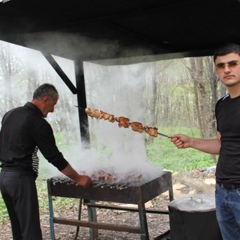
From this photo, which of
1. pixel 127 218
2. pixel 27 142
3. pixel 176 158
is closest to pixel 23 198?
pixel 27 142

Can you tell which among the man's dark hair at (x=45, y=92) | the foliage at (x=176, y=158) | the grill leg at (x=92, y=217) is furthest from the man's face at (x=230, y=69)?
the foliage at (x=176, y=158)

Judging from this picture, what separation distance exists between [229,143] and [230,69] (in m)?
0.56

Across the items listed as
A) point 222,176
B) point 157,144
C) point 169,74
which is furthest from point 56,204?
point 169,74

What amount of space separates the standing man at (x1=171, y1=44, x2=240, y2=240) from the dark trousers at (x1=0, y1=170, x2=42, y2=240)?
210 centimetres

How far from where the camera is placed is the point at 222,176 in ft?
8.28

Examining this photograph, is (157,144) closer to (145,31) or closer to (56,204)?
(56,204)

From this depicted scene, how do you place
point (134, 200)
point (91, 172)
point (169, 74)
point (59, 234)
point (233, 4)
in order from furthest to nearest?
point (169, 74), point (59, 234), point (91, 172), point (134, 200), point (233, 4)

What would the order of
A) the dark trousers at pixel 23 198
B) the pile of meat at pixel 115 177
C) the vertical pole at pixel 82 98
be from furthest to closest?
the vertical pole at pixel 82 98, the pile of meat at pixel 115 177, the dark trousers at pixel 23 198

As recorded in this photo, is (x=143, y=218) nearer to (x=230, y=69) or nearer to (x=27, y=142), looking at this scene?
(x=27, y=142)

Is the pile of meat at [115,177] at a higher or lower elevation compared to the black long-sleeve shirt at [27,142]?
lower

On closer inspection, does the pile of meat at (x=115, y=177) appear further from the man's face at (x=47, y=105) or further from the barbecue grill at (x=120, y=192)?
the man's face at (x=47, y=105)

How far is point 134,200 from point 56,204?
12.1ft

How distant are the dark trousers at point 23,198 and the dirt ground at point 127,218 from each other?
175 cm

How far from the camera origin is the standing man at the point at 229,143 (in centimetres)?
243
